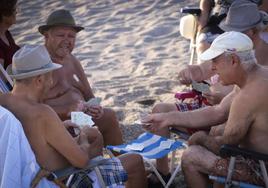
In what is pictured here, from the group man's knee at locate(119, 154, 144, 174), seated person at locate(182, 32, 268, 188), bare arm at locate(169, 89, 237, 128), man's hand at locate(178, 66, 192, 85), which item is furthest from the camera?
man's hand at locate(178, 66, 192, 85)

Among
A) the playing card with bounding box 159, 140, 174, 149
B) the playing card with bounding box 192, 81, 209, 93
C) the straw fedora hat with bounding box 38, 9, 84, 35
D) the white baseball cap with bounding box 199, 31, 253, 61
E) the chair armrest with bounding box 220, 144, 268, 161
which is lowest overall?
the playing card with bounding box 159, 140, 174, 149

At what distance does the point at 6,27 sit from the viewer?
4.90 metres

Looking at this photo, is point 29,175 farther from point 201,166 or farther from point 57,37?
point 57,37

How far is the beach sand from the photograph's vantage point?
657 cm

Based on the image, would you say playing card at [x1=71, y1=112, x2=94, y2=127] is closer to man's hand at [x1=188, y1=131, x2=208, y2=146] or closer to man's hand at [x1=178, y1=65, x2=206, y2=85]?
man's hand at [x1=188, y1=131, x2=208, y2=146]

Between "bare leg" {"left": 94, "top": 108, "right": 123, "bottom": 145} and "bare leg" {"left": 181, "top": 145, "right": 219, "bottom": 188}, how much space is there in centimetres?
104

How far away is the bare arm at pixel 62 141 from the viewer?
327 cm

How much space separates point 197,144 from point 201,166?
0.22 m

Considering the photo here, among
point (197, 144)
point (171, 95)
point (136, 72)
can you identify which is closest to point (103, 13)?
point (136, 72)

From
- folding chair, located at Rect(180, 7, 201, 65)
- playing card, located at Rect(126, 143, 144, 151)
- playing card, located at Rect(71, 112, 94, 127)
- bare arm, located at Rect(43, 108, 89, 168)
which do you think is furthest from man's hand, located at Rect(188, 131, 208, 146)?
Answer: folding chair, located at Rect(180, 7, 201, 65)

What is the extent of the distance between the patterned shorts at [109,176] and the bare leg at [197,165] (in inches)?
16.6

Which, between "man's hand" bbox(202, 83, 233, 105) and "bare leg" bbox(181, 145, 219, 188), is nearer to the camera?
"bare leg" bbox(181, 145, 219, 188)

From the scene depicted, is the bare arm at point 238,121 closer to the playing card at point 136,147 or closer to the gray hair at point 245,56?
the gray hair at point 245,56

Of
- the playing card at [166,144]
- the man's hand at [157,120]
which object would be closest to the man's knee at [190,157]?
the playing card at [166,144]
